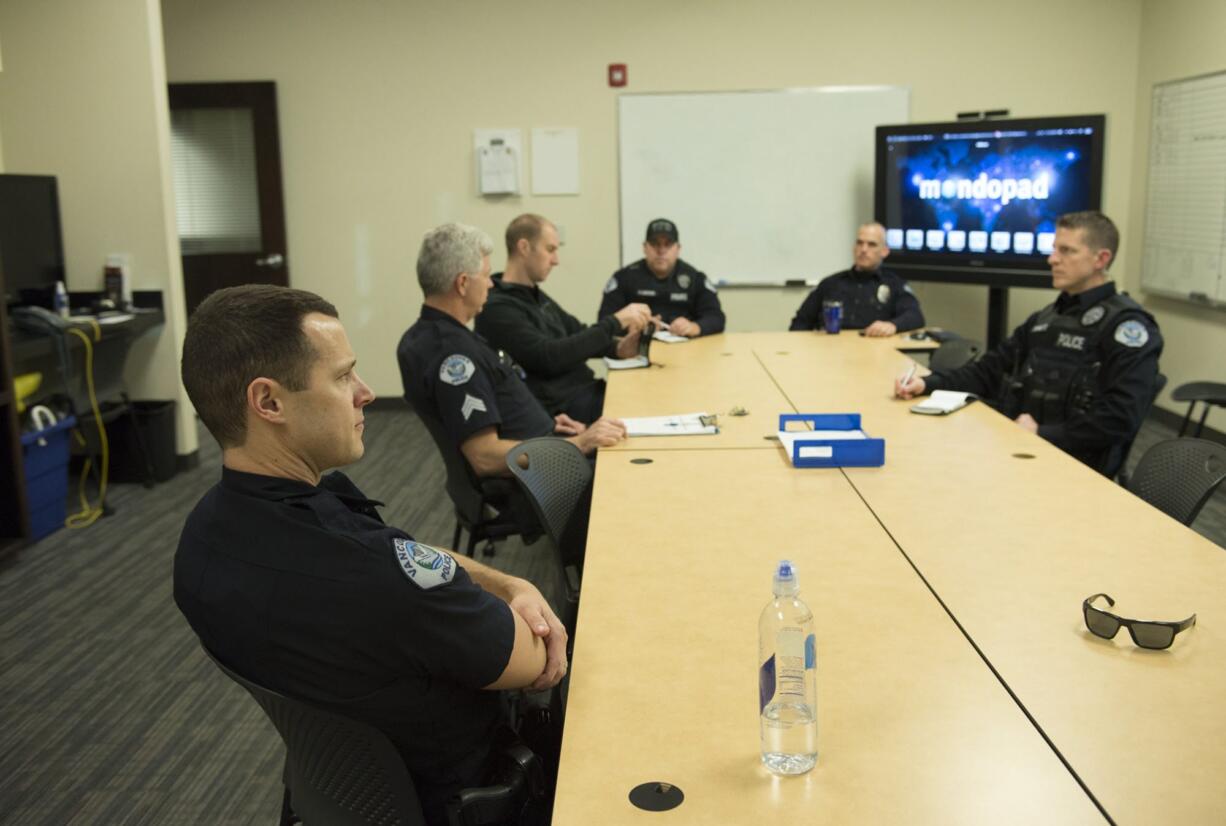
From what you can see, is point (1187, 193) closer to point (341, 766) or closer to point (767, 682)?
point (767, 682)

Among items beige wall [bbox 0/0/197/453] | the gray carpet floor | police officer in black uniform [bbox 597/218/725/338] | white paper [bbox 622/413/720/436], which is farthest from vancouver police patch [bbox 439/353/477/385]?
beige wall [bbox 0/0/197/453]

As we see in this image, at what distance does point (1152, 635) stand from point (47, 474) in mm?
4561

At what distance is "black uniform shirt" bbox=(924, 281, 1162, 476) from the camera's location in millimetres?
3738

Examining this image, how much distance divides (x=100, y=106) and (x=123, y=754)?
3.90m

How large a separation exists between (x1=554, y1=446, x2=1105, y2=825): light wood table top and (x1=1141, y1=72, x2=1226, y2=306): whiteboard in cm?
463

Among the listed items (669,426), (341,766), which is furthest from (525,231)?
(341,766)

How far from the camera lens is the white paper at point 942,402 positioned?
11.9ft

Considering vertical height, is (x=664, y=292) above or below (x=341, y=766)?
above

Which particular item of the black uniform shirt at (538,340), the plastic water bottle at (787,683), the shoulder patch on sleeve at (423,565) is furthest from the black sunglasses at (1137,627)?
the black uniform shirt at (538,340)

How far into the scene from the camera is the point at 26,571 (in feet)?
14.5

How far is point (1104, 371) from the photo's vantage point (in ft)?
12.7

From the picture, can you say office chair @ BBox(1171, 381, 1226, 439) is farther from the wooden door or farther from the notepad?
the wooden door

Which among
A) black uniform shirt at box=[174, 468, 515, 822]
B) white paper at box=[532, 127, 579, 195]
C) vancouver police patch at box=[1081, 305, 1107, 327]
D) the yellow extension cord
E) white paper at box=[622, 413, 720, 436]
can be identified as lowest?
the yellow extension cord

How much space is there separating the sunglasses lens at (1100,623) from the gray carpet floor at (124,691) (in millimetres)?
1922
